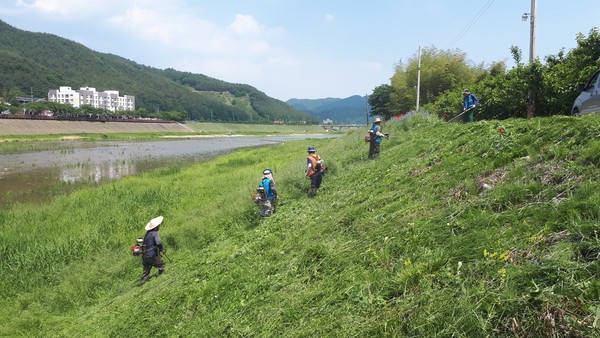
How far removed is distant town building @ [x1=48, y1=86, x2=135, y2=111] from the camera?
5288 inches

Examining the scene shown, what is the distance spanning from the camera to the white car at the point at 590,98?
26.3 feet

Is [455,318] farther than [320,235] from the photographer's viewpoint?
No

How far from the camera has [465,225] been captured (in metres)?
4.44

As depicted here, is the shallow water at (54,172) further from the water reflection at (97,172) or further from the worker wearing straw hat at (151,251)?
the worker wearing straw hat at (151,251)

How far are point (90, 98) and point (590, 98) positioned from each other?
533ft

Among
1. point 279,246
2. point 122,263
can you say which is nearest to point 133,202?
point 122,263

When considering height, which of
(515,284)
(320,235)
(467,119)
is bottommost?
(320,235)

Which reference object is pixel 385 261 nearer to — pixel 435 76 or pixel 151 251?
pixel 151 251

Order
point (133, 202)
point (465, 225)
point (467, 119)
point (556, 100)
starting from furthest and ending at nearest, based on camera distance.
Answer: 1. point (133, 202)
2. point (467, 119)
3. point (556, 100)
4. point (465, 225)

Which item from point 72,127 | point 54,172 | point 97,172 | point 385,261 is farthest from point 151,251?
point 72,127

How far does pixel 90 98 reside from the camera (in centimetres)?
14462

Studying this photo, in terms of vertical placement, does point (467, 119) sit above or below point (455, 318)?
above

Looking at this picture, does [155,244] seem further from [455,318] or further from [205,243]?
[455,318]

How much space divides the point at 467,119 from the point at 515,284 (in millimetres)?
12459
